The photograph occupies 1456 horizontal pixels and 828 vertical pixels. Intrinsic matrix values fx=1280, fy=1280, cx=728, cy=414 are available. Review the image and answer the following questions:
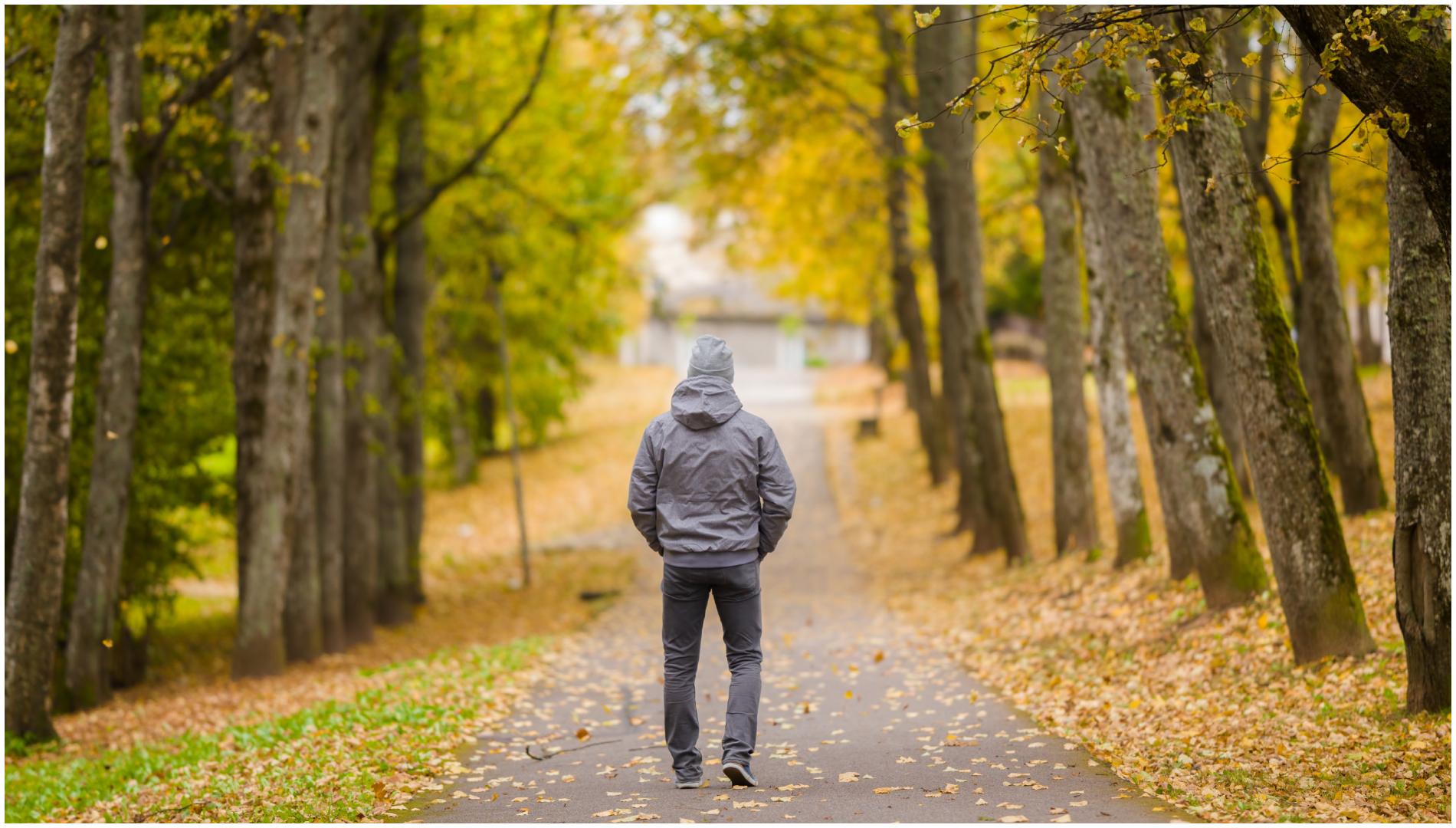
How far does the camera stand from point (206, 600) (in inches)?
950

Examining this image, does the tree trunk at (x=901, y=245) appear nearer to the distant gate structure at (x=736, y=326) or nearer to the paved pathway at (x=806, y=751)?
the paved pathway at (x=806, y=751)

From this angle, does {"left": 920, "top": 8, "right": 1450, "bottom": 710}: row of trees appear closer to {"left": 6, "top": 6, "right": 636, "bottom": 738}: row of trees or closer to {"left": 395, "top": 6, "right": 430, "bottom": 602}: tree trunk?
{"left": 6, "top": 6, "right": 636, "bottom": 738}: row of trees

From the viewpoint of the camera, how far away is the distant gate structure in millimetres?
63219

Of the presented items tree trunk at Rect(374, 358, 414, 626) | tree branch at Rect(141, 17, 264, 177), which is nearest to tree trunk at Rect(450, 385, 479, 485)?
tree trunk at Rect(374, 358, 414, 626)

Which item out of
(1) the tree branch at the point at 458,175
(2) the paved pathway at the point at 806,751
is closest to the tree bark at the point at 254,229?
(1) the tree branch at the point at 458,175

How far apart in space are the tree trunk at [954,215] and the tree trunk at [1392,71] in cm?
990

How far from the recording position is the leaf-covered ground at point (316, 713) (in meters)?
7.42

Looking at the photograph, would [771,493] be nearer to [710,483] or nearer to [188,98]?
[710,483]

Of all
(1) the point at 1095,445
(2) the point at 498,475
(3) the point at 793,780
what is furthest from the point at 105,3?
(2) the point at 498,475

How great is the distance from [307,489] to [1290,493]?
34.3 ft

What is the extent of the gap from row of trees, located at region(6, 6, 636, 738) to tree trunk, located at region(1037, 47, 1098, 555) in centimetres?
653

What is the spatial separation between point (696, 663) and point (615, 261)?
19571 mm

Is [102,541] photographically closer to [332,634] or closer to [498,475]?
[332,634]

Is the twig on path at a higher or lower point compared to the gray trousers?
lower
